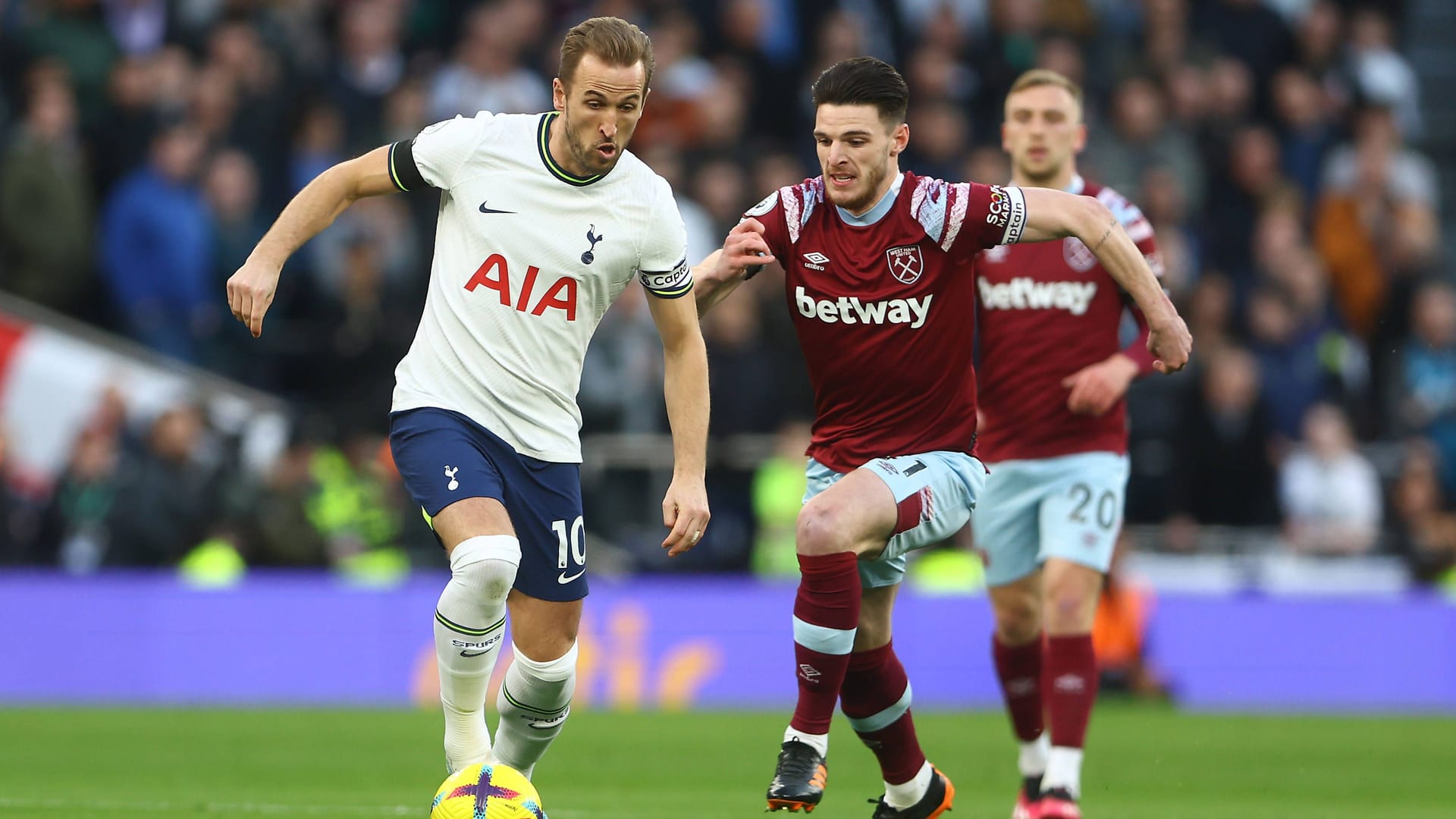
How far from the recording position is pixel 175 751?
1174 centimetres

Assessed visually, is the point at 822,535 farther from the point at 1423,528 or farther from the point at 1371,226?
the point at 1371,226

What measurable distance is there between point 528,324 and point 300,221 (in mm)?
848

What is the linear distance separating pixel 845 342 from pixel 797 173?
406 inches

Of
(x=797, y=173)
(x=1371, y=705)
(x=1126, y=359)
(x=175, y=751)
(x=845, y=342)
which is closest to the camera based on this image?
(x=845, y=342)

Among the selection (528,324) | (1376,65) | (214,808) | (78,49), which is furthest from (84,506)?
(1376,65)

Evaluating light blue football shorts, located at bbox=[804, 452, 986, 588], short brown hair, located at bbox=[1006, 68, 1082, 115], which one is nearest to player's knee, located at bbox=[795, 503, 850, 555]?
light blue football shorts, located at bbox=[804, 452, 986, 588]

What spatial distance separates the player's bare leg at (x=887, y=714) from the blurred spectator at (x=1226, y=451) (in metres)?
9.35

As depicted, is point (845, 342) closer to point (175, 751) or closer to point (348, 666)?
point (175, 751)

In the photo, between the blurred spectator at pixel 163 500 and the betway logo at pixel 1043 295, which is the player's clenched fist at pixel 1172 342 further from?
the blurred spectator at pixel 163 500

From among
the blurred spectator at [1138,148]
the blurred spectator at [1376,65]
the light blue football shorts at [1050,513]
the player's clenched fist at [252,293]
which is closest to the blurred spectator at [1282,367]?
the blurred spectator at [1138,148]

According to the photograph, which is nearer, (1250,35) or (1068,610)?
(1068,610)

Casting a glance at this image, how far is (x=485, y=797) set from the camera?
23.3 ft

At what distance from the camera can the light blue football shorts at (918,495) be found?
25.0ft

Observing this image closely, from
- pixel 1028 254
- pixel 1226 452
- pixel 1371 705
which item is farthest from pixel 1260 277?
pixel 1028 254
